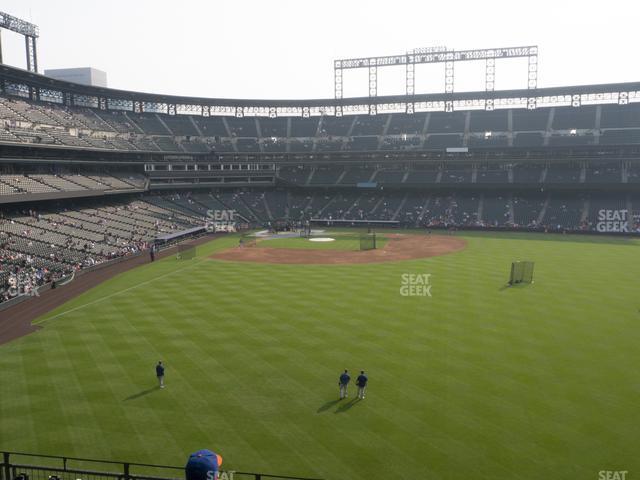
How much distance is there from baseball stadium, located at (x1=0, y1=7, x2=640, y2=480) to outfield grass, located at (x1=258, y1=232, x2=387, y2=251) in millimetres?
930

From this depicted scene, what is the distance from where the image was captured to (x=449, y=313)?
102 ft

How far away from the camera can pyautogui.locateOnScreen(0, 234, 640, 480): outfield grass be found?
628 inches

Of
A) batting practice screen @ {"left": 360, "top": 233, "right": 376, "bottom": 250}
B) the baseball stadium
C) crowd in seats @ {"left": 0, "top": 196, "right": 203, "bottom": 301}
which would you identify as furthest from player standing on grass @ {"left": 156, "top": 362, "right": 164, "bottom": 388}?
batting practice screen @ {"left": 360, "top": 233, "right": 376, "bottom": 250}

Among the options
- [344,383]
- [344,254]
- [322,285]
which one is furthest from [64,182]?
[344,383]

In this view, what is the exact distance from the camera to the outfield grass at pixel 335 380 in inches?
628

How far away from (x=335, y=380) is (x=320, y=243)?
46.1m

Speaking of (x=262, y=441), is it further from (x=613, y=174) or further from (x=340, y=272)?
(x=613, y=174)

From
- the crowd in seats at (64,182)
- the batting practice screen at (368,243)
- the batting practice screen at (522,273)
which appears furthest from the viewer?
the batting practice screen at (368,243)

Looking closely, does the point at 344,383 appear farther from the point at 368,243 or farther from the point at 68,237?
the point at 68,237

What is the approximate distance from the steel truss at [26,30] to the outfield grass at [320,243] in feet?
178

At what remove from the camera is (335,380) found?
2158cm

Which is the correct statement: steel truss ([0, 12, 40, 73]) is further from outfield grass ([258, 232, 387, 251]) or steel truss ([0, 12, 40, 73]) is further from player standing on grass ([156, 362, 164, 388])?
player standing on grass ([156, 362, 164, 388])

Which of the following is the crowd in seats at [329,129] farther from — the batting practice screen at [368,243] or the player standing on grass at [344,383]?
the player standing on grass at [344,383]

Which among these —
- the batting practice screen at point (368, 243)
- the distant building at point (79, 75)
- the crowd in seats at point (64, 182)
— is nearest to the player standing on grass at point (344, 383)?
the batting practice screen at point (368, 243)
